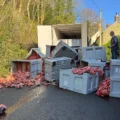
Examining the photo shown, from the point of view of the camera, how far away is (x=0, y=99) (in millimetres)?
7082

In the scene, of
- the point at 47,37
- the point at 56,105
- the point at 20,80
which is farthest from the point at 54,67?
the point at 47,37

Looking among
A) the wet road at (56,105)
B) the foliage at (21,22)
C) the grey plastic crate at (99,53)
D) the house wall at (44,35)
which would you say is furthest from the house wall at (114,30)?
the wet road at (56,105)

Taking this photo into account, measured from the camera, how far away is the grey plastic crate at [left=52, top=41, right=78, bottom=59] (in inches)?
432

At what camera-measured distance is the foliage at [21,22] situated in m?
11.2

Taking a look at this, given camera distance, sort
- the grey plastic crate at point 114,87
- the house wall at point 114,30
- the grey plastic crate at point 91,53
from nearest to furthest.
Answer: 1. the grey plastic crate at point 114,87
2. the grey plastic crate at point 91,53
3. the house wall at point 114,30

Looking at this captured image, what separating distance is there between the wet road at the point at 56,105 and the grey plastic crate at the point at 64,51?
9.98 ft

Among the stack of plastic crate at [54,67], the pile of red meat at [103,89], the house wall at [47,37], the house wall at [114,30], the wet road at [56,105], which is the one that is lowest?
the wet road at [56,105]

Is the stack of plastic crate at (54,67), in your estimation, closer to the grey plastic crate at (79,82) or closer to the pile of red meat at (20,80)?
the pile of red meat at (20,80)

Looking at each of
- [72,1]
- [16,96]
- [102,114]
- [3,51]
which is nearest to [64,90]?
[16,96]

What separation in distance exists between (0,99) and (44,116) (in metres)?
2.10

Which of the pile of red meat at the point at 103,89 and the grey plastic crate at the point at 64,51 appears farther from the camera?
the grey plastic crate at the point at 64,51

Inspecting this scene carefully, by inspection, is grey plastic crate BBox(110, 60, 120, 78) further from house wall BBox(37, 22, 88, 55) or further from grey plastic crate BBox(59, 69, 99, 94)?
house wall BBox(37, 22, 88, 55)

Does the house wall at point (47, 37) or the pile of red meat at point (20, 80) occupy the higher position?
the house wall at point (47, 37)

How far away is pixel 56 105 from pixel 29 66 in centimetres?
404
